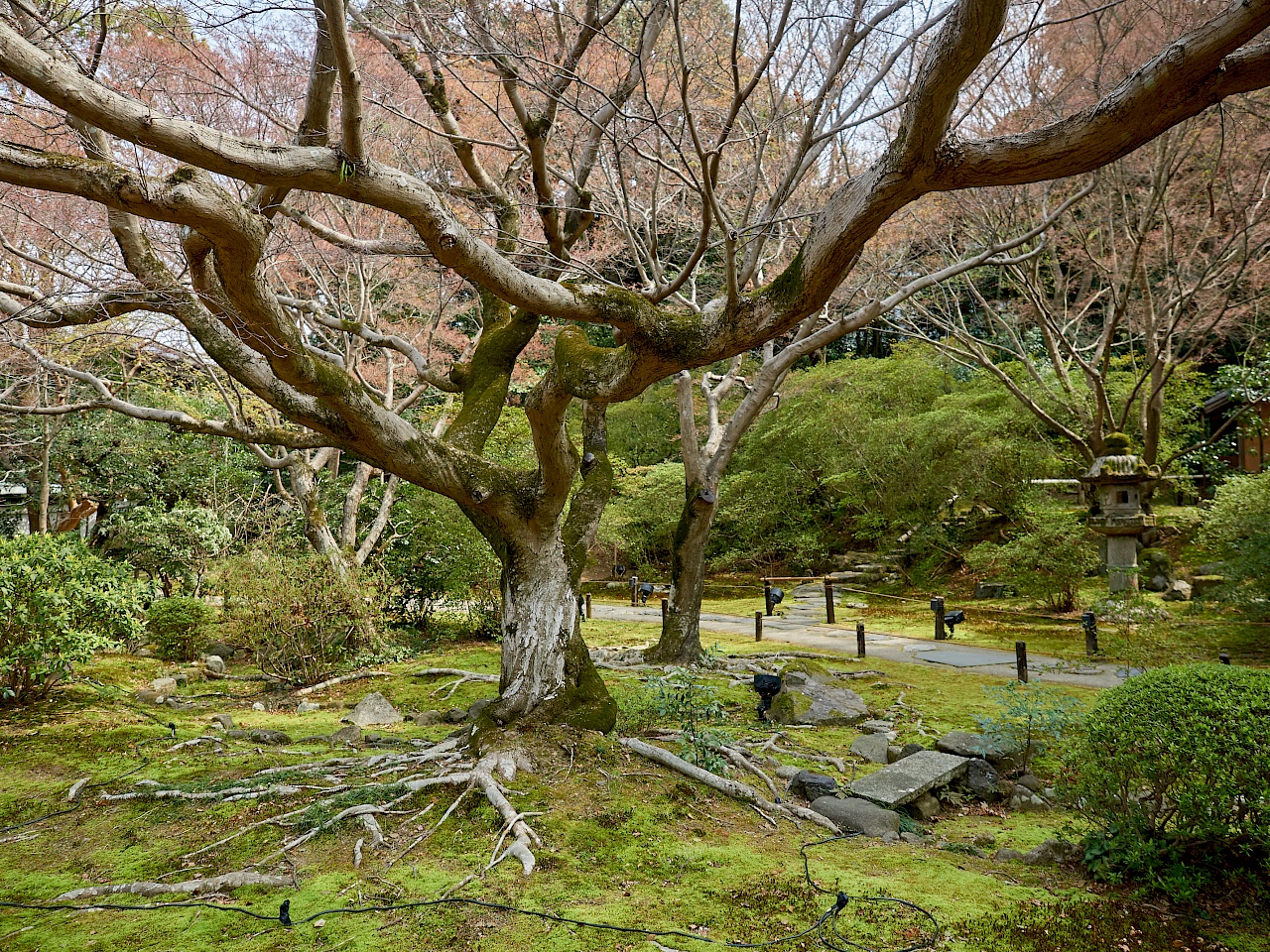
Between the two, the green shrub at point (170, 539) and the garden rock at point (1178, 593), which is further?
the garden rock at point (1178, 593)

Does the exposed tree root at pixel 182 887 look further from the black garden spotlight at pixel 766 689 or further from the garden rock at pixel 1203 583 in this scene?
the garden rock at pixel 1203 583

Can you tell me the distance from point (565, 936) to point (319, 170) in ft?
12.0

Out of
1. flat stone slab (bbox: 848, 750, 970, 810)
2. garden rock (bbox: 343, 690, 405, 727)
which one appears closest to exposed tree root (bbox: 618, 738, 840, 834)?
flat stone slab (bbox: 848, 750, 970, 810)

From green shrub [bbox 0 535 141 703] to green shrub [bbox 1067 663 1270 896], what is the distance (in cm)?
833

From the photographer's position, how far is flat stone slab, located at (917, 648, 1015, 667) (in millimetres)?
9734

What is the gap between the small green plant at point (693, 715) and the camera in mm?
5488

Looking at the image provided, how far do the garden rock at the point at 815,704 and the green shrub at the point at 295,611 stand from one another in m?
5.35

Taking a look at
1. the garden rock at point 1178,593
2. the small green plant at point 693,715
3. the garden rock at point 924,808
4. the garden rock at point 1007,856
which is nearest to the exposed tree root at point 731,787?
the small green plant at point 693,715

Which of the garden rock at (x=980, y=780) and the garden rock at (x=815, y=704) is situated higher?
the garden rock at (x=815, y=704)

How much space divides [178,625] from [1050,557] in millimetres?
12860

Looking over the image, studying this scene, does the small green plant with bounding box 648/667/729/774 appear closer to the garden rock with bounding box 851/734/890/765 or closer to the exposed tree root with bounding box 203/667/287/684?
the garden rock with bounding box 851/734/890/765

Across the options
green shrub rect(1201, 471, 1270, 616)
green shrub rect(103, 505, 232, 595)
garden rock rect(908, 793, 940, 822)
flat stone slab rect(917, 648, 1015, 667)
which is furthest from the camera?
green shrub rect(103, 505, 232, 595)

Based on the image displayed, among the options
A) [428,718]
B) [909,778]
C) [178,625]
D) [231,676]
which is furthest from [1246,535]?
[178,625]

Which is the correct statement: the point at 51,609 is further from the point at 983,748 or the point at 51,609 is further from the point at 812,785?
the point at 983,748
